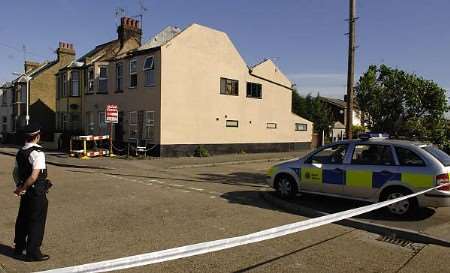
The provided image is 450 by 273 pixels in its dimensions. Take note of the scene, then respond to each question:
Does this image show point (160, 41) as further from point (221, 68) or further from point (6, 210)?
point (6, 210)

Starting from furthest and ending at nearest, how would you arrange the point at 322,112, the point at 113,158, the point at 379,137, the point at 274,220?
the point at 322,112, the point at 113,158, the point at 379,137, the point at 274,220

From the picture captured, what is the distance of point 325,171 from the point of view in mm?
9453

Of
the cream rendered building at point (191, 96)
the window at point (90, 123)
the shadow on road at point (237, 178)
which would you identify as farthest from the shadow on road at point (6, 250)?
the window at point (90, 123)

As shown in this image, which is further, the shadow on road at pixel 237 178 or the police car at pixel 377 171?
the shadow on road at pixel 237 178

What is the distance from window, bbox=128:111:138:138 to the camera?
24.1 meters

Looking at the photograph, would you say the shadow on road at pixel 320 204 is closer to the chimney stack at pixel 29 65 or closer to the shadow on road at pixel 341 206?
the shadow on road at pixel 341 206

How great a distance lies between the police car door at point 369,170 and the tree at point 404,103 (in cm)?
562

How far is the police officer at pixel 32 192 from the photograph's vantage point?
5.43 metres

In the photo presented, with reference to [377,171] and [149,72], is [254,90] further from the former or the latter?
[377,171]

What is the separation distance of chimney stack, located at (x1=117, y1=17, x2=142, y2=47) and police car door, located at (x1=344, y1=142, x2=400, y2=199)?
73.0ft

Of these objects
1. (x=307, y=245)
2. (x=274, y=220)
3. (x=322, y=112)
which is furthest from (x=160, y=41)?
(x=322, y=112)

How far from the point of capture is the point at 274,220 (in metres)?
8.25

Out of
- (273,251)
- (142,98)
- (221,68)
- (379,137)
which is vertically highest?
(221,68)

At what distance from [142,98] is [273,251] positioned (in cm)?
1847
